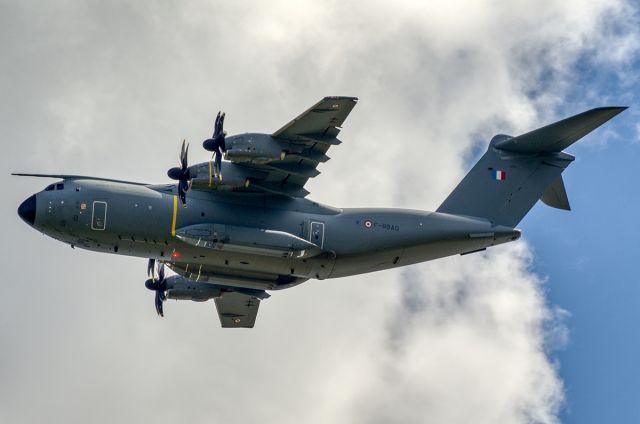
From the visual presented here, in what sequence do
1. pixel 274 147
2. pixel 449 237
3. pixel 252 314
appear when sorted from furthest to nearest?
pixel 252 314 → pixel 449 237 → pixel 274 147

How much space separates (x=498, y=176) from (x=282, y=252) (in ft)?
18.8

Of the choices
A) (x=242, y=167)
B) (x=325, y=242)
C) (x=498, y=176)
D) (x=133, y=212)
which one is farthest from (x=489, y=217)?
(x=133, y=212)

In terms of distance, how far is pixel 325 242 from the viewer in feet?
83.8

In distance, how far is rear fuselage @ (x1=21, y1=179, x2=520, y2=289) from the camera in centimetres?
2467

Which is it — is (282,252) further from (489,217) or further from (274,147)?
(489,217)

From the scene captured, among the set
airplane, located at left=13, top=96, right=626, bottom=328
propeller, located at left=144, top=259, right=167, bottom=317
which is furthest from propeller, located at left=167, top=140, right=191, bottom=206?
propeller, located at left=144, top=259, right=167, bottom=317

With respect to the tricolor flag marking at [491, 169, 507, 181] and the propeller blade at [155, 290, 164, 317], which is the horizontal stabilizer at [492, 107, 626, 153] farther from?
the propeller blade at [155, 290, 164, 317]

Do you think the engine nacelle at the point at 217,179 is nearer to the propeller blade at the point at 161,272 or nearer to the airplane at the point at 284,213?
the airplane at the point at 284,213

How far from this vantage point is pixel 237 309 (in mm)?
29875

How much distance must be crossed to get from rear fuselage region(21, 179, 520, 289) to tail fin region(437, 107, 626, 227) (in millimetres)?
521

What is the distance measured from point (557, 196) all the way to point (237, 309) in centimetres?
831

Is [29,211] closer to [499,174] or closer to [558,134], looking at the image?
[499,174]

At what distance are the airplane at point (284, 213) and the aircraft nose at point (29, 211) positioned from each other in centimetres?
3

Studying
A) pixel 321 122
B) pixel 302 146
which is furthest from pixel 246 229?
pixel 321 122
